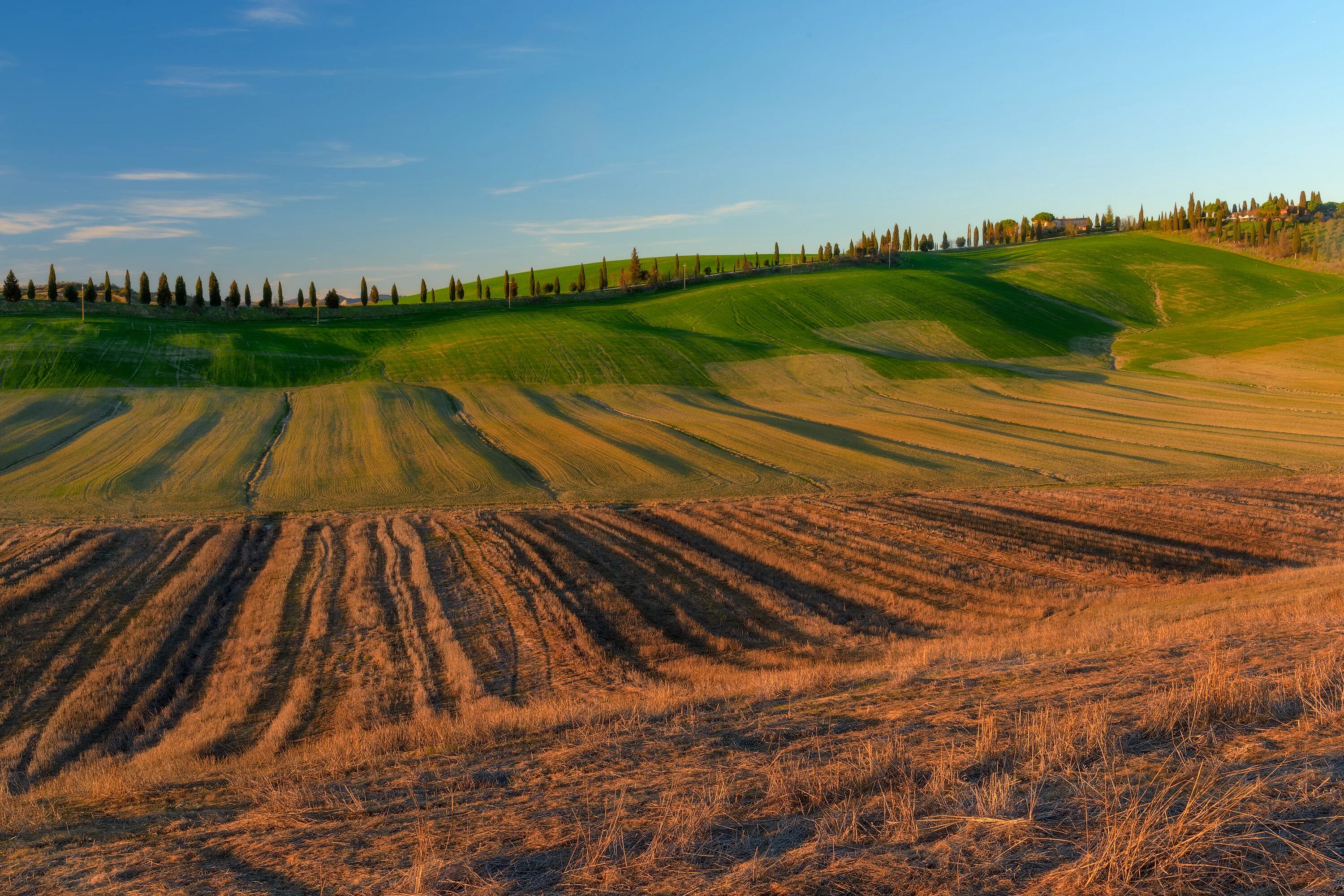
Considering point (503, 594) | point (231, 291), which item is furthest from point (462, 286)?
point (503, 594)

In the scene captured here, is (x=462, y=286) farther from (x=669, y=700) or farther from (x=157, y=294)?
(x=669, y=700)

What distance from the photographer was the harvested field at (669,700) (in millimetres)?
5730

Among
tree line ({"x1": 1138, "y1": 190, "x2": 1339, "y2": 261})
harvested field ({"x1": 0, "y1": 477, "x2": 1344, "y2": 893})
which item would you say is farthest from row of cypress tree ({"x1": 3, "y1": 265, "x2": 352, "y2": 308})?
tree line ({"x1": 1138, "y1": 190, "x2": 1339, "y2": 261})

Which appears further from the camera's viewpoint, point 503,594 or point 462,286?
point 462,286

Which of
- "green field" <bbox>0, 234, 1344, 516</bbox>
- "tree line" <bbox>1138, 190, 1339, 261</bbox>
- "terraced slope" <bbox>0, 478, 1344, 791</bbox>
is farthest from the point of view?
"tree line" <bbox>1138, 190, 1339, 261</bbox>

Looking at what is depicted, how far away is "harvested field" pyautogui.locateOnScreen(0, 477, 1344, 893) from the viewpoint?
5730mm

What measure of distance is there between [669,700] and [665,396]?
46735 mm

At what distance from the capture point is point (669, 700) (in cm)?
1066

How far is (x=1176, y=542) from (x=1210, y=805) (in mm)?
19409

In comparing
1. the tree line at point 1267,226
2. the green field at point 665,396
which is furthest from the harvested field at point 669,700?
the tree line at point 1267,226

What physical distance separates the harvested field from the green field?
736 cm

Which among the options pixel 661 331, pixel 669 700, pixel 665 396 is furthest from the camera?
pixel 661 331

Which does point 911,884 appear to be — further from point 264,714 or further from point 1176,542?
point 1176,542

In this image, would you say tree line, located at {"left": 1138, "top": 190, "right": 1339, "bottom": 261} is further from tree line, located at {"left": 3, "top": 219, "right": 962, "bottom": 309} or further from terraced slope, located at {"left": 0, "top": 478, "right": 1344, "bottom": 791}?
terraced slope, located at {"left": 0, "top": 478, "right": 1344, "bottom": 791}
